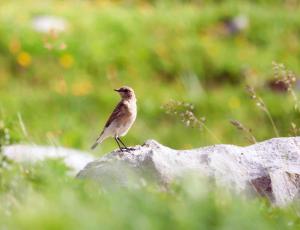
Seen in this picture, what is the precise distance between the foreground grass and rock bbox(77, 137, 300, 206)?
0.94 metres

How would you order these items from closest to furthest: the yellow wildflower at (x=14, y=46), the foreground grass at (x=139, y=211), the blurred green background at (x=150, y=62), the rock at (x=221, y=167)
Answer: the foreground grass at (x=139, y=211)
the rock at (x=221, y=167)
the blurred green background at (x=150, y=62)
the yellow wildflower at (x=14, y=46)

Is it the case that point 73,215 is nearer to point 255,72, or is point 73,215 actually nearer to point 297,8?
point 255,72

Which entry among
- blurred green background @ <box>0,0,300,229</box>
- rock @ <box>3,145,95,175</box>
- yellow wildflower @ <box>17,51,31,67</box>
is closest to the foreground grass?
rock @ <box>3,145,95,175</box>

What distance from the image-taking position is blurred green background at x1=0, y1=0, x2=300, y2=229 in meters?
15.0

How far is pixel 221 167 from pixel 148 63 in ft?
39.0

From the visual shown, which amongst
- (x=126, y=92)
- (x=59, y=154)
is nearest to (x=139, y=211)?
(x=126, y=92)

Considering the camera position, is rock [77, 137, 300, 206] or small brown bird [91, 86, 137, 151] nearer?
rock [77, 137, 300, 206]

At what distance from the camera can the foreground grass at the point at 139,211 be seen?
12.5ft

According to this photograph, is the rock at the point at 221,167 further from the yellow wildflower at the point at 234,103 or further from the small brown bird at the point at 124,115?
the yellow wildflower at the point at 234,103

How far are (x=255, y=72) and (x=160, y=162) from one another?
11634 millimetres

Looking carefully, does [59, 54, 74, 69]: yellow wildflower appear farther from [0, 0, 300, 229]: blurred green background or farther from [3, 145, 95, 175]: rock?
[3, 145, 95, 175]: rock

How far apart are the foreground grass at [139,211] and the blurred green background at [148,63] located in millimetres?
6946

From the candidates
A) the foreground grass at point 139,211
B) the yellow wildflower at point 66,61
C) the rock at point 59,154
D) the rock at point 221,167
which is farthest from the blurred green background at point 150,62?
the foreground grass at point 139,211

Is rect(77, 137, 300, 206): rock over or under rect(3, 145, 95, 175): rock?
under
